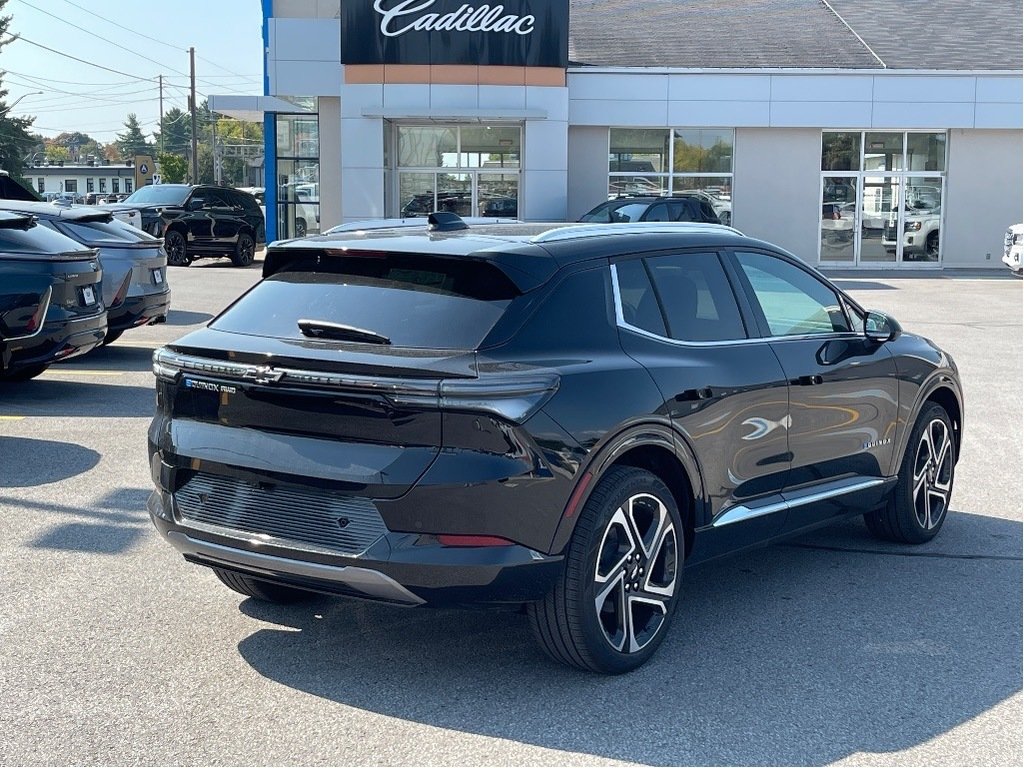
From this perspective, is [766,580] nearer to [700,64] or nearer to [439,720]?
→ [439,720]

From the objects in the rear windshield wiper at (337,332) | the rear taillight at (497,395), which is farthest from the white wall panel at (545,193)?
the rear taillight at (497,395)

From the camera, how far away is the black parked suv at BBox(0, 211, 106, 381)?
10062mm

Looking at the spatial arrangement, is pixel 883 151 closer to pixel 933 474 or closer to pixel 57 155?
pixel 933 474

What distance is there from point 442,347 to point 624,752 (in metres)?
1.56

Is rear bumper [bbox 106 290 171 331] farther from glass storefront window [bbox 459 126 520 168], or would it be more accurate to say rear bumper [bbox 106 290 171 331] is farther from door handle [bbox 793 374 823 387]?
glass storefront window [bbox 459 126 520 168]

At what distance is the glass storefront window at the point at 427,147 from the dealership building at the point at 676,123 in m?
0.03

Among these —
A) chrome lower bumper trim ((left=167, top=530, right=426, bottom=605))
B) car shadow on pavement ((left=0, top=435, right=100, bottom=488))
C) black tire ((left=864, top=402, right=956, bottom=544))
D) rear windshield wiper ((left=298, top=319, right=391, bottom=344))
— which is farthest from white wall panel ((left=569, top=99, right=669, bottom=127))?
chrome lower bumper trim ((left=167, top=530, right=426, bottom=605))

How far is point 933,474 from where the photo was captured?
→ 6.95 meters

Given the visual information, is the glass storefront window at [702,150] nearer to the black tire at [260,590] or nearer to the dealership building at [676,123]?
the dealership building at [676,123]

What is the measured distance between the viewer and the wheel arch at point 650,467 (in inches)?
178

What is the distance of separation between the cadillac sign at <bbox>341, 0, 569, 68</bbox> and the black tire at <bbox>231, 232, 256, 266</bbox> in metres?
4.86

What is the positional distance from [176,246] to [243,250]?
65.1 inches

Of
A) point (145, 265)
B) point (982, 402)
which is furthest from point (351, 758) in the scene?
point (145, 265)

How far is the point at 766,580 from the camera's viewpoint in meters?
6.19
